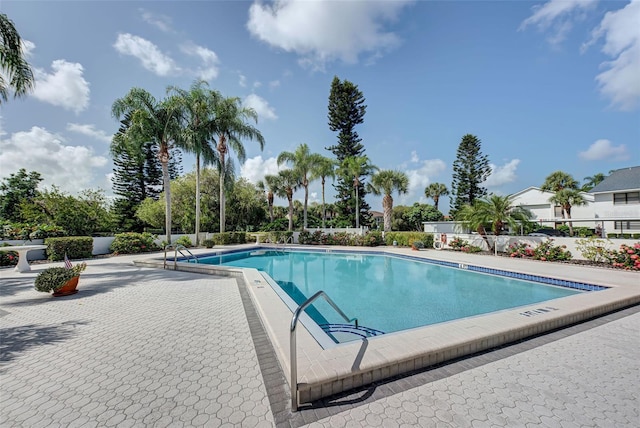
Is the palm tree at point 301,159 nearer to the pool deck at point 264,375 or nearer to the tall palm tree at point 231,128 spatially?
the tall palm tree at point 231,128

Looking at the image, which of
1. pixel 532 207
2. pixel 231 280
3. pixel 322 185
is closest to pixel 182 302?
pixel 231 280

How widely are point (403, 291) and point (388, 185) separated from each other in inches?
501

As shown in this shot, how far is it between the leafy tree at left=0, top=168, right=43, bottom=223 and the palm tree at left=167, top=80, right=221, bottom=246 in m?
18.5

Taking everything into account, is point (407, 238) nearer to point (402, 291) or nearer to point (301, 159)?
point (402, 291)

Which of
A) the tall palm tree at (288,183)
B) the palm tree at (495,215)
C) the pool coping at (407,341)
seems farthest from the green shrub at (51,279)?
the tall palm tree at (288,183)

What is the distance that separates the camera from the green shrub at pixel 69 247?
1058 centimetres

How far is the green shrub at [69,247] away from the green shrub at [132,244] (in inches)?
45.7

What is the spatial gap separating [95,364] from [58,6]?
33.7 feet

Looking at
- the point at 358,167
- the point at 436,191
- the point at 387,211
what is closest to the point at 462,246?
the point at 387,211

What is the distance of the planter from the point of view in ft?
17.4

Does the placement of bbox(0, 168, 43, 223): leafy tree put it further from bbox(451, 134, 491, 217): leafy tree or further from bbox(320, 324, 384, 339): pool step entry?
bbox(451, 134, 491, 217): leafy tree

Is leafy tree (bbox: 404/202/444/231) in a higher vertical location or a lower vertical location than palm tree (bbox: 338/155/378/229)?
lower

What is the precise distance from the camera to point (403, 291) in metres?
6.76

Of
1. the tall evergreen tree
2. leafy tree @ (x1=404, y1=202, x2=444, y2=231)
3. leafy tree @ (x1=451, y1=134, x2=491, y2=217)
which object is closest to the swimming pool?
the tall evergreen tree
